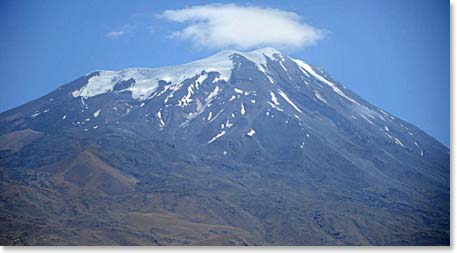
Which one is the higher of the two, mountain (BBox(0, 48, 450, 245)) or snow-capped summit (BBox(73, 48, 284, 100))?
snow-capped summit (BBox(73, 48, 284, 100))

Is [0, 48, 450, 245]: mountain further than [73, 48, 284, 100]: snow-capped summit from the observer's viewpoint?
No

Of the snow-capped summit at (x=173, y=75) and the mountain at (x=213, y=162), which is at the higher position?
the snow-capped summit at (x=173, y=75)

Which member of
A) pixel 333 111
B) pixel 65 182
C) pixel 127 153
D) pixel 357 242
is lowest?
pixel 357 242

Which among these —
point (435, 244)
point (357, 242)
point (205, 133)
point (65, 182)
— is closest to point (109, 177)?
point (65, 182)

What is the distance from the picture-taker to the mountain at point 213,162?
79.2 feet

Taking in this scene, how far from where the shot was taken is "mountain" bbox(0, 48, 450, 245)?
24.1 metres

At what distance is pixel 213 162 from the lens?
31531 mm

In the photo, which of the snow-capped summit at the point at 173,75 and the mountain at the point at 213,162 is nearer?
the mountain at the point at 213,162

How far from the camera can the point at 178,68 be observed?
1556 inches

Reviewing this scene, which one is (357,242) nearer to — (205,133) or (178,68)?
(205,133)

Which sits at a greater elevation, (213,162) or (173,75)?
(173,75)

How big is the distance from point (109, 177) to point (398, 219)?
1219cm

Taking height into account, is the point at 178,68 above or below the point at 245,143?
above

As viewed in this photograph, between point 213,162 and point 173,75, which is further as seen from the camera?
point 173,75
